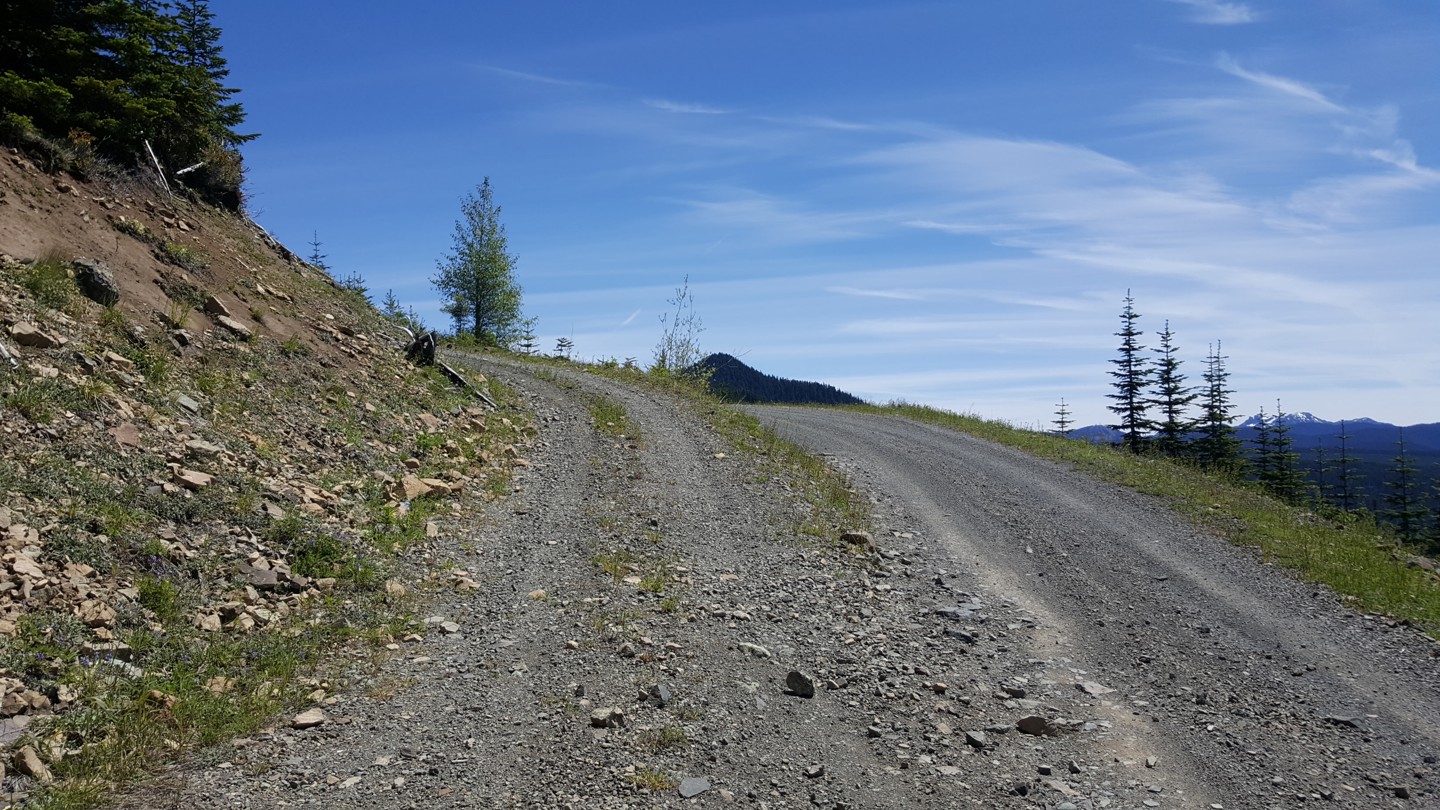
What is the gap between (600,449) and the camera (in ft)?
54.5

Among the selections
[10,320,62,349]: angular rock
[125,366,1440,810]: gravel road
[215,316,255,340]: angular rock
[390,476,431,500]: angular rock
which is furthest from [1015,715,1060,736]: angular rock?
[215,316,255,340]: angular rock

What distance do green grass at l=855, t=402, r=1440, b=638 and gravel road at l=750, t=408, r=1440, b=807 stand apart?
451 millimetres

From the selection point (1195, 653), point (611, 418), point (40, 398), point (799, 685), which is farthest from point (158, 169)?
point (1195, 653)

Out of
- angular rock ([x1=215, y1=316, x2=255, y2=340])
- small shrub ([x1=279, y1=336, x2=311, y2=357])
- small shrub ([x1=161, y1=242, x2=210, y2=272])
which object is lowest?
small shrub ([x1=279, y1=336, x2=311, y2=357])

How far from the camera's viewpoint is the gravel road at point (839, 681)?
17.9 feet

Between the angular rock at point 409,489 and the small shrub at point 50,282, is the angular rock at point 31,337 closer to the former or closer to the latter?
the small shrub at point 50,282

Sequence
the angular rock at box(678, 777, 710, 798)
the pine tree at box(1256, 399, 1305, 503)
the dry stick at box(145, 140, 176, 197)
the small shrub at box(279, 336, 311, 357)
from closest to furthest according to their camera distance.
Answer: the angular rock at box(678, 777, 710, 798) → the small shrub at box(279, 336, 311, 357) → the dry stick at box(145, 140, 176, 197) → the pine tree at box(1256, 399, 1305, 503)

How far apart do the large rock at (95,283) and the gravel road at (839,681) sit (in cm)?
639

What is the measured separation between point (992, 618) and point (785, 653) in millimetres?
2998

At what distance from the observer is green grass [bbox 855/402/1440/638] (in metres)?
10.1

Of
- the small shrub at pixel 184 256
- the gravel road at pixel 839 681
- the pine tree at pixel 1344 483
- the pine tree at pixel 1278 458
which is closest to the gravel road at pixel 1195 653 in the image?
the gravel road at pixel 839 681

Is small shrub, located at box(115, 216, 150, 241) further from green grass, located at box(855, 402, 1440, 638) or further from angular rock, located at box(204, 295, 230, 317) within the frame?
green grass, located at box(855, 402, 1440, 638)

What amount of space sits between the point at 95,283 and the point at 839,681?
1218 cm

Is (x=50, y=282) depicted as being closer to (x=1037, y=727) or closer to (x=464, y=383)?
(x=464, y=383)
